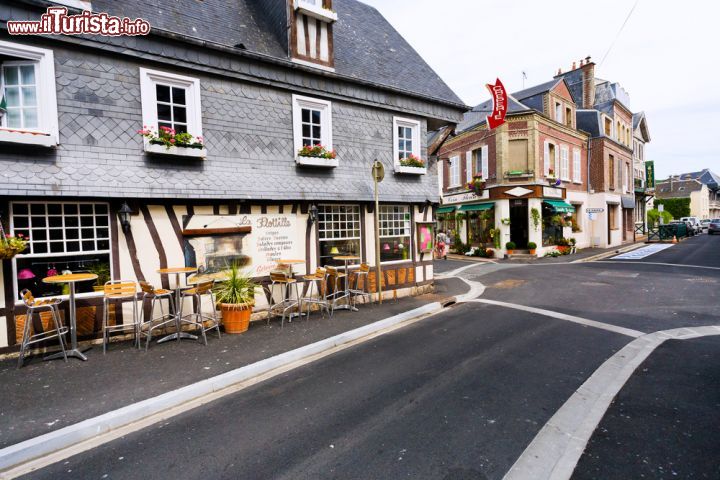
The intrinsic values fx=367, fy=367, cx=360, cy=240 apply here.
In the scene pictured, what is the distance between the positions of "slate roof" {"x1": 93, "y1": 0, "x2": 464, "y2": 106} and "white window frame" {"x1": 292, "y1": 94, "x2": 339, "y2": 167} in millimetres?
998


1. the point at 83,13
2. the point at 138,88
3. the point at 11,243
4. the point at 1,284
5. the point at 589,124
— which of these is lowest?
the point at 1,284

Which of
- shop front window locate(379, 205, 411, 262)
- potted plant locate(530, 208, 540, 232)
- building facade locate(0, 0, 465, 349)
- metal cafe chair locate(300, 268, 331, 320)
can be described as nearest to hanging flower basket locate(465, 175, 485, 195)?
potted plant locate(530, 208, 540, 232)

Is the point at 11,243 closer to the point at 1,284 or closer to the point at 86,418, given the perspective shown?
the point at 1,284

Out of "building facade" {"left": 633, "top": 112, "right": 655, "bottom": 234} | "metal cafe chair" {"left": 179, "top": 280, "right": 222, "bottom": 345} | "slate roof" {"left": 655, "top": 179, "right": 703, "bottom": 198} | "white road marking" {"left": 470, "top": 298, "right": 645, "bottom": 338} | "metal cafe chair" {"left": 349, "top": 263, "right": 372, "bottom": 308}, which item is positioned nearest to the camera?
"metal cafe chair" {"left": 179, "top": 280, "right": 222, "bottom": 345}

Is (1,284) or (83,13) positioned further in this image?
(83,13)

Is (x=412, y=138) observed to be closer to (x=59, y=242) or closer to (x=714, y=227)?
(x=59, y=242)

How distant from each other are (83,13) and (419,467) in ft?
27.0

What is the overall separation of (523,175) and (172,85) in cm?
1739

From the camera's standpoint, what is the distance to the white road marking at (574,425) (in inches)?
119

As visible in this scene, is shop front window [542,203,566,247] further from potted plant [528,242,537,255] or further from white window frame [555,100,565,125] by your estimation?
white window frame [555,100,565,125]

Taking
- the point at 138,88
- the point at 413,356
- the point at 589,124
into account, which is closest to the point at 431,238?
the point at 413,356

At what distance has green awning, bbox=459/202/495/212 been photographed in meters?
20.3

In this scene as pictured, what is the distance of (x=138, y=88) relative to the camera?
21.6 feet

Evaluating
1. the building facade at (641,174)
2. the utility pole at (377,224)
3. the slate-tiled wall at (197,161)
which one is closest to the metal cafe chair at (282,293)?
the slate-tiled wall at (197,161)
